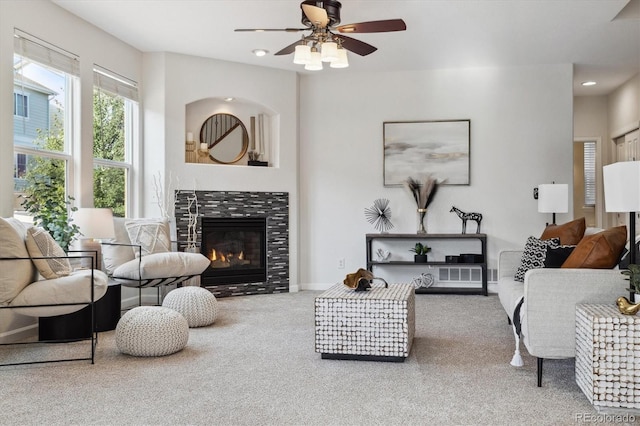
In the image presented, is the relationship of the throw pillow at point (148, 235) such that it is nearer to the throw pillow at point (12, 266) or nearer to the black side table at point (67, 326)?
the black side table at point (67, 326)

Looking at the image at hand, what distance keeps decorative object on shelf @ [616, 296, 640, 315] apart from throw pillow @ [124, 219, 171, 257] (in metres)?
3.97

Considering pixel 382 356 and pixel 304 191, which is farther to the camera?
pixel 304 191

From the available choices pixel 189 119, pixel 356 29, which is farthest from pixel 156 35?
pixel 356 29

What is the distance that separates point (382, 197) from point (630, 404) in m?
4.53

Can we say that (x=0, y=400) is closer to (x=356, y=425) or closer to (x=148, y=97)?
(x=356, y=425)

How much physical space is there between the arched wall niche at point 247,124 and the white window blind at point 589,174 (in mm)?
4811

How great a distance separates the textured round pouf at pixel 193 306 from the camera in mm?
4574

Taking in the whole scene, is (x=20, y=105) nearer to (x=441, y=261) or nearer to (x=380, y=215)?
(x=380, y=215)

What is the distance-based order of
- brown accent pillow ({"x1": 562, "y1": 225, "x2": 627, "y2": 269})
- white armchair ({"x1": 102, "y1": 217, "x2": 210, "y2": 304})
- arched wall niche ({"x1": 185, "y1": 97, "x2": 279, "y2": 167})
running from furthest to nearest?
1. arched wall niche ({"x1": 185, "y1": 97, "x2": 279, "y2": 167})
2. white armchair ({"x1": 102, "y1": 217, "x2": 210, "y2": 304})
3. brown accent pillow ({"x1": 562, "y1": 225, "x2": 627, "y2": 269})

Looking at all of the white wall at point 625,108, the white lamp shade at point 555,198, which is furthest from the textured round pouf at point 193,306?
the white wall at point 625,108

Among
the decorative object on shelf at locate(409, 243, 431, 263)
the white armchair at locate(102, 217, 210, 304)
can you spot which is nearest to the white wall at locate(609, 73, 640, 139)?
the decorative object on shelf at locate(409, 243, 431, 263)

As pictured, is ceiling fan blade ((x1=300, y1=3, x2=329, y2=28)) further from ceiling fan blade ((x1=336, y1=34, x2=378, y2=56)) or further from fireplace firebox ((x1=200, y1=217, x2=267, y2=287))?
fireplace firebox ((x1=200, y1=217, x2=267, y2=287))

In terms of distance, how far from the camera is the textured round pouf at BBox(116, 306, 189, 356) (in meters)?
3.63

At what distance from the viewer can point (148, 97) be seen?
6211 mm
